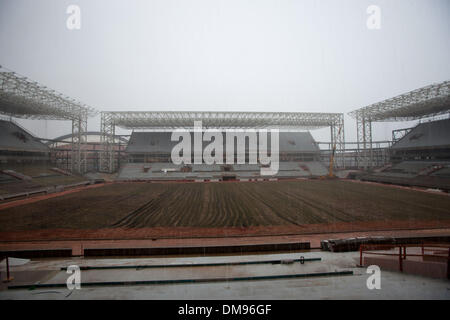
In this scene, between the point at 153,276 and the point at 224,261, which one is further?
the point at 224,261

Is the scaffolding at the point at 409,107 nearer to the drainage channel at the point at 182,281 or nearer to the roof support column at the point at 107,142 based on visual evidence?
the drainage channel at the point at 182,281

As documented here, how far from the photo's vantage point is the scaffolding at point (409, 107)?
1117 inches

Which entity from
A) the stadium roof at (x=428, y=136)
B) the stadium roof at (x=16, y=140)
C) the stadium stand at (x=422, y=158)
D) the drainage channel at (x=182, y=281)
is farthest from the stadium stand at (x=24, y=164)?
the stadium roof at (x=428, y=136)

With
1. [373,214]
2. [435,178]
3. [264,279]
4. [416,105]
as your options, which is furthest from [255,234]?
[416,105]

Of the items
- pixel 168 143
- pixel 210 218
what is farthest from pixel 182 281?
pixel 168 143

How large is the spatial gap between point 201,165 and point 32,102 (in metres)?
28.9

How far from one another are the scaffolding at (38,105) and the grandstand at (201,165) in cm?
1028

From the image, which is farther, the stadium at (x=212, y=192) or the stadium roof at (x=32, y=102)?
the stadium roof at (x=32, y=102)

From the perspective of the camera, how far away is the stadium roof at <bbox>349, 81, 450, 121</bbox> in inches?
1107

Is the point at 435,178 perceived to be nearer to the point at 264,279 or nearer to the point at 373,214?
the point at 373,214

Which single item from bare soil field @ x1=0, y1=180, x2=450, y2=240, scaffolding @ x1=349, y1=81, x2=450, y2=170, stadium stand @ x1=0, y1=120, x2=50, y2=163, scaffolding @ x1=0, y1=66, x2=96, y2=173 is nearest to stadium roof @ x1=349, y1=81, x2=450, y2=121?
scaffolding @ x1=349, y1=81, x2=450, y2=170
